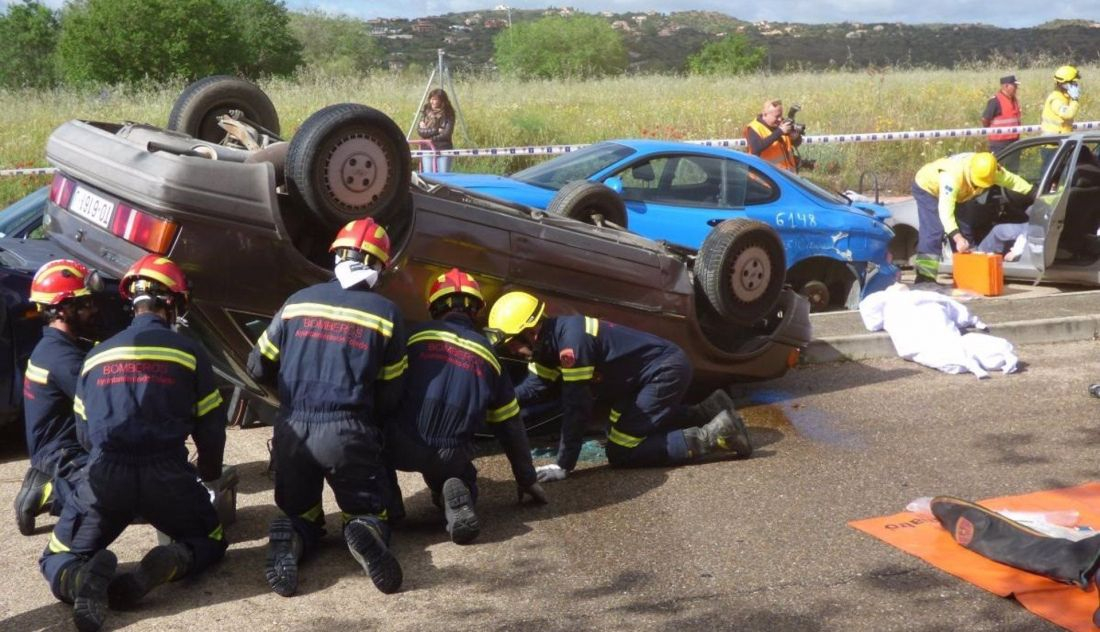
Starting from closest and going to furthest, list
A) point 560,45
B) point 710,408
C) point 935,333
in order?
1. point 710,408
2. point 935,333
3. point 560,45

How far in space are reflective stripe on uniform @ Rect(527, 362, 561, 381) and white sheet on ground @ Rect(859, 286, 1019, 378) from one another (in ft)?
12.1

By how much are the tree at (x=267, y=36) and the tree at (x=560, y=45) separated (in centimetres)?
2508

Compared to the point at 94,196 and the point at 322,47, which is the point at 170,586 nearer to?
the point at 94,196

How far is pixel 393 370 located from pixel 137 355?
1.13 meters

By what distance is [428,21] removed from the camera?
420ft

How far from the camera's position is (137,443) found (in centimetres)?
507

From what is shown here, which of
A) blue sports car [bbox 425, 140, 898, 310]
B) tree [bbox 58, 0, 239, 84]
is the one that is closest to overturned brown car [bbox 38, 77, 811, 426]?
blue sports car [bbox 425, 140, 898, 310]

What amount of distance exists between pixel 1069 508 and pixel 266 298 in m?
4.06

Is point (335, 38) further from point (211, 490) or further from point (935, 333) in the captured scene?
point (211, 490)

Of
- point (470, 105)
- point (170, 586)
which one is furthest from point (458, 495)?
point (470, 105)

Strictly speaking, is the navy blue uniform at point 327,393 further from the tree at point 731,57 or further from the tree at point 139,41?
the tree at point 731,57

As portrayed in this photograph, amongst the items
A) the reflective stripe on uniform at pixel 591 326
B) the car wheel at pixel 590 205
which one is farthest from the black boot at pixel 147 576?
the car wheel at pixel 590 205

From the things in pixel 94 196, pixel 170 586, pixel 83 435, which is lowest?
pixel 170 586

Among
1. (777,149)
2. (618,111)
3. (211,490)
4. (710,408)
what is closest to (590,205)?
(710,408)
